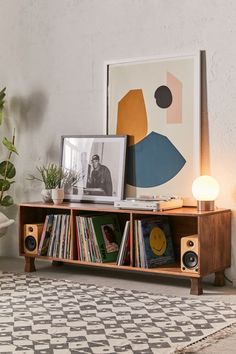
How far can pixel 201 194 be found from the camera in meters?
4.07

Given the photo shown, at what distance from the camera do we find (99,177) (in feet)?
15.5

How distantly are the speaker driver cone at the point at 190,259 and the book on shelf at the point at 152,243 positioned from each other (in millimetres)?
276

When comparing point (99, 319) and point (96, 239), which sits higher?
point (96, 239)

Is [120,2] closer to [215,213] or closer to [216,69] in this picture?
[216,69]

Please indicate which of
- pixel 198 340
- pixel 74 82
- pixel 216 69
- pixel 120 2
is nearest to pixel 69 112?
pixel 74 82

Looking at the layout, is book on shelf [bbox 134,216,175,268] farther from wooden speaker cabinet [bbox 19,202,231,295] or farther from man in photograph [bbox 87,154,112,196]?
man in photograph [bbox 87,154,112,196]

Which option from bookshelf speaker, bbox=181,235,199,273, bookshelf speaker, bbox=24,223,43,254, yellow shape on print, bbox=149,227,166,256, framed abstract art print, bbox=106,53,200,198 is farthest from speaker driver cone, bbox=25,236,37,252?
bookshelf speaker, bbox=181,235,199,273

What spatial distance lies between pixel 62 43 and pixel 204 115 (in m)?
1.37

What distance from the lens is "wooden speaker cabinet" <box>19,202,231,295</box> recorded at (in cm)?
392

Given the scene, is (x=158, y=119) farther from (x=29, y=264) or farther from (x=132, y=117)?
(x=29, y=264)

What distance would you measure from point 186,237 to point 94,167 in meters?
1.07

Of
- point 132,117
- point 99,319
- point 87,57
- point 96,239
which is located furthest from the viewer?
point 87,57

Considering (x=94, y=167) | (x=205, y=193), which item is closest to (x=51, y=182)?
(x=94, y=167)

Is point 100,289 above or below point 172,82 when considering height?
below
